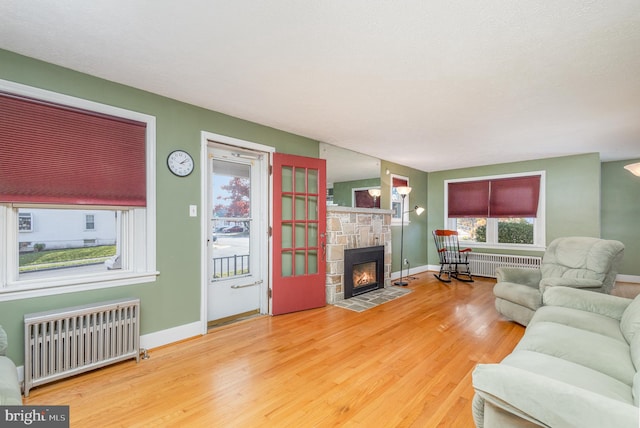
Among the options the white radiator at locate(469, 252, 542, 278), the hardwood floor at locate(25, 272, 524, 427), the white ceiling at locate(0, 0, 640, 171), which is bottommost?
the hardwood floor at locate(25, 272, 524, 427)

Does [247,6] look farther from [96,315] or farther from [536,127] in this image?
[536,127]

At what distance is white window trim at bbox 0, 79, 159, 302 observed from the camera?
211 centimetres

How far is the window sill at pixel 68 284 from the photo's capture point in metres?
2.11

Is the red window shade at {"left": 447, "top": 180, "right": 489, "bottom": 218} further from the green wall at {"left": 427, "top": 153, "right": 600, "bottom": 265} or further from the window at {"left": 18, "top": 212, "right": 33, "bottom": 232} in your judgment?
the window at {"left": 18, "top": 212, "right": 33, "bottom": 232}

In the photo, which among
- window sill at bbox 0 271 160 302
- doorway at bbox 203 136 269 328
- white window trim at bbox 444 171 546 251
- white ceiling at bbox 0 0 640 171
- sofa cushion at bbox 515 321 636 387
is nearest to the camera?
sofa cushion at bbox 515 321 636 387

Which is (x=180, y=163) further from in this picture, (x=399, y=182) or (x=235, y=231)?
(x=399, y=182)

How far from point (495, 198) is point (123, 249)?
6.38 m

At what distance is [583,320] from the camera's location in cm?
209

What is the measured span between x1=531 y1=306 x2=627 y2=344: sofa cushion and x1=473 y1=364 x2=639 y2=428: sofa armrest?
1292mm

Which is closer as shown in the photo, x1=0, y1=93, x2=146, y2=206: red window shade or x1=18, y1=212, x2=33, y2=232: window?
x1=0, y1=93, x2=146, y2=206: red window shade

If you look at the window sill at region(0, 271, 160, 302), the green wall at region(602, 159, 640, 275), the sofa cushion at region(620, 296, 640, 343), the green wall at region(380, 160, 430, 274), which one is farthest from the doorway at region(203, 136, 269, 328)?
the green wall at region(602, 159, 640, 275)

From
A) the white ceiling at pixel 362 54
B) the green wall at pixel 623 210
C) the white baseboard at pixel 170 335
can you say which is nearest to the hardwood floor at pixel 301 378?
the white baseboard at pixel 170 335

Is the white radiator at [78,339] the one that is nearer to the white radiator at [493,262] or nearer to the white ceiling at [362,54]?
the white ceiling at [362,54]

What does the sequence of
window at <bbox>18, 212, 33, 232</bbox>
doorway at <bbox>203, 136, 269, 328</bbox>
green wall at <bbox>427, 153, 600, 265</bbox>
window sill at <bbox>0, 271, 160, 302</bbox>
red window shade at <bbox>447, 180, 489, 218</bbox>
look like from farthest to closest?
1. red window shade at <bbox>447, 180, 489, 218</bbox>
2. green wall at <bbox>427, 153, 600, 265</bbox>
3. doorway at <bbox>203, 136, 269, 328</bbox>
4. window at <bbox>18, 212, 33, 232</bbox>
5. window sill at <bbox>0, 271, 160, 302</bbox>
